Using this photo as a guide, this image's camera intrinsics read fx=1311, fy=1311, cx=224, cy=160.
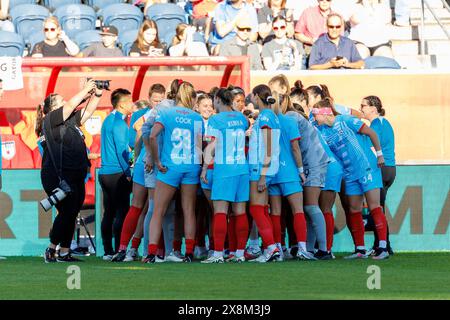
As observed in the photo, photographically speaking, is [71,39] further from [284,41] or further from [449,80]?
[449,80]

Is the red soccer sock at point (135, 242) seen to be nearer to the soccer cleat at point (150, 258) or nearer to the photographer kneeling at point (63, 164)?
the soccer cleat at point (150, 258)

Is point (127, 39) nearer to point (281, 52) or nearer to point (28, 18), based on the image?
point (28, 18)

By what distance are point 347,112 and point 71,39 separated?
21.1 ft

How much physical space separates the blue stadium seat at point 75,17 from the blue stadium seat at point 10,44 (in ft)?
3.11

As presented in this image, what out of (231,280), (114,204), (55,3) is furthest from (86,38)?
(231,280)

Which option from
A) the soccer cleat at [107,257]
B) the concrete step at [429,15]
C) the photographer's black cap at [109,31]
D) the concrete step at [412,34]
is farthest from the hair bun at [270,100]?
the concrete step at [429,15]

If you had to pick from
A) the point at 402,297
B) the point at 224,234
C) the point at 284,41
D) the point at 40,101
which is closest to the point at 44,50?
the point at 40,101

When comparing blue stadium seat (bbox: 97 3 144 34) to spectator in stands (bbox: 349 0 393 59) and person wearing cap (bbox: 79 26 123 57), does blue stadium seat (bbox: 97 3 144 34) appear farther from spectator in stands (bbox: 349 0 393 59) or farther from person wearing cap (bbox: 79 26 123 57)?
spectator in stands (bbox: 349 0 393 59)

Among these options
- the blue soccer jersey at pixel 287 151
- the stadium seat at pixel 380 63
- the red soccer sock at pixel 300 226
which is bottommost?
the red soccer sock at pixel 300 226

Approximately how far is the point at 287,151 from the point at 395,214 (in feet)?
9.22

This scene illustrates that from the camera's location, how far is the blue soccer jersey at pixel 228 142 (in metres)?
13.8

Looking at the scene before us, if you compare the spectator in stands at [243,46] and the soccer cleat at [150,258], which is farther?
the spectator in stands at [243,46]

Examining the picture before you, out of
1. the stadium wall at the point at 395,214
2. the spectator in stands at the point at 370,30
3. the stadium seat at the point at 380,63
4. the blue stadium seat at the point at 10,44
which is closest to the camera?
the stadium wall at the point at 395,214

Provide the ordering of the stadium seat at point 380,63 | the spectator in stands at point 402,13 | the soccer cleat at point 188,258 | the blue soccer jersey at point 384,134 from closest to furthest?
the soccer cleat at point 188,258, the blue soccer jersey at point 384,134, the stadium seat at point 380,63, the spectator in stands at point 402,13
